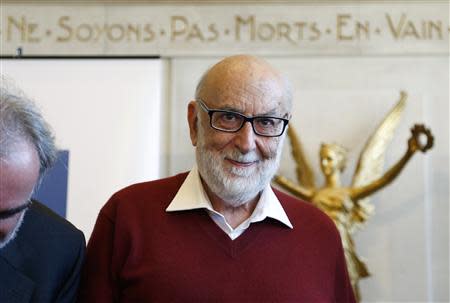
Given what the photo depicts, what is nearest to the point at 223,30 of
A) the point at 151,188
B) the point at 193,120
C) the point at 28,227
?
the point at 193,120

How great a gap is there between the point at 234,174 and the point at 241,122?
0.44 feet

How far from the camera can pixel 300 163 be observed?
2863 mm

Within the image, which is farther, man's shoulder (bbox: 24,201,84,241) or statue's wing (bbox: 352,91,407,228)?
statue's wing (bbox: 352,91,407,228)

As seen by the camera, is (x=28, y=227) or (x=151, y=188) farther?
(x=151, y=188)

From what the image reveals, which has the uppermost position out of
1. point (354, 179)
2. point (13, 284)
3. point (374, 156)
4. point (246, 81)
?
point (246, 81)

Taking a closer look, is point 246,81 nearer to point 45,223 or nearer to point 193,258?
point 193,258

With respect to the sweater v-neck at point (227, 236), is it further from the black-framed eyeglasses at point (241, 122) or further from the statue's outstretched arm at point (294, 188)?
the statue's outstretched arm at point (294, 188)

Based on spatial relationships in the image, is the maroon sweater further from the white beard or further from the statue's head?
the statue's head

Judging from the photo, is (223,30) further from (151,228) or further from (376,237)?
(151,228)

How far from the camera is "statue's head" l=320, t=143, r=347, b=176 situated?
8.89 feet


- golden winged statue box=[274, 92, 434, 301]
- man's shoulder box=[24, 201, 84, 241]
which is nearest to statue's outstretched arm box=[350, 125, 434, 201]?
golden winged statue box=[274, 92, 434, 301]

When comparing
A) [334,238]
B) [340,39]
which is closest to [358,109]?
[340,39]

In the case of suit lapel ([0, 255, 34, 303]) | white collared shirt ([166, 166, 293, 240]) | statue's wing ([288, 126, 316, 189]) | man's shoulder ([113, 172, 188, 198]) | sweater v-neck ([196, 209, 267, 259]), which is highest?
statue's wing ([288, 126, 316, 189])

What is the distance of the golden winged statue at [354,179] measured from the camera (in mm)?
2643
